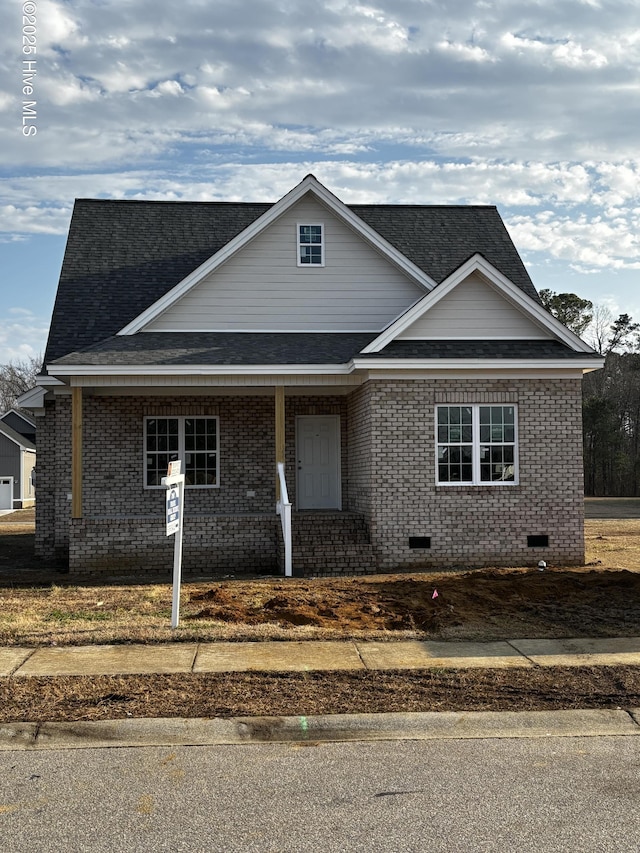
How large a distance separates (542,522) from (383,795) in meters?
11.7

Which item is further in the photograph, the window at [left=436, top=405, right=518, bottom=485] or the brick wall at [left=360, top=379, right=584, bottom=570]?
the window at [left=436, top=405, right=518, bottom=485]

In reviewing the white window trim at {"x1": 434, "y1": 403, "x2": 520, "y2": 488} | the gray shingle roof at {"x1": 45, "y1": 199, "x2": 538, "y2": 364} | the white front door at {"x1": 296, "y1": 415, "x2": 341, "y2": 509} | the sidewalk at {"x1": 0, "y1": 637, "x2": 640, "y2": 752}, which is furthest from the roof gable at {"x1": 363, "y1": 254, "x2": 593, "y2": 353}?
the sidewalk at {"x1": 0, "y1": 637, "x2": 640, "y2": 752}

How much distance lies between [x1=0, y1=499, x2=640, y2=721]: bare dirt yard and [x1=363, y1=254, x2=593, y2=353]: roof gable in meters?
4.32

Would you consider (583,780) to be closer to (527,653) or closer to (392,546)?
(527,653)

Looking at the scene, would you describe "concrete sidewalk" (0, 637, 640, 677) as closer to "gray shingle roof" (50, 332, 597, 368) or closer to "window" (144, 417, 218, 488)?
"gray shingle roof" (50, 332, 597, 368)

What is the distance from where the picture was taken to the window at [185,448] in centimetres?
1889

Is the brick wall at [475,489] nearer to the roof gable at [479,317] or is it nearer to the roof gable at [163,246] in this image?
the roof gable at [479,317]

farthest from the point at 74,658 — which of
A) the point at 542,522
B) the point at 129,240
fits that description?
the point at 129,240

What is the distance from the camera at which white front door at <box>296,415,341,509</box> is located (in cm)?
1955

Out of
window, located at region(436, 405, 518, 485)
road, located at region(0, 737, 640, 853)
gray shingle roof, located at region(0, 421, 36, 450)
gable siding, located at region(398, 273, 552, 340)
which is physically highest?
gable siding, located at region(398, 273, 552, 340)

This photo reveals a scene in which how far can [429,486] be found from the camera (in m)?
16.4

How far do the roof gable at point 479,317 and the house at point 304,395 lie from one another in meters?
0.04

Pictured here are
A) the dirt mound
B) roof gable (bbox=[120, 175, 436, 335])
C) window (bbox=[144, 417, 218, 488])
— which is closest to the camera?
the dirt mound

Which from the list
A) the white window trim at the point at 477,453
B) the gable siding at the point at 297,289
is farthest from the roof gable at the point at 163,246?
the white window trim at the point at 477,453
